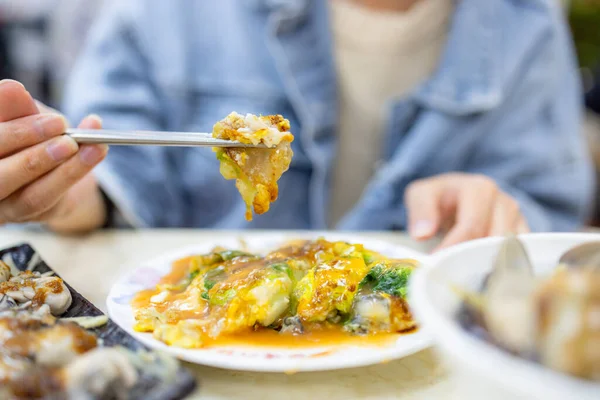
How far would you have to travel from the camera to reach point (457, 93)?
1743 millimetres

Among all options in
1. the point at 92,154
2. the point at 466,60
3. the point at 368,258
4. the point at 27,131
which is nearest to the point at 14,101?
the point at 27,131

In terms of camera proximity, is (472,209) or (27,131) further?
(472,209)

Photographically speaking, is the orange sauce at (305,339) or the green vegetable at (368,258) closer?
the orange sauce at (305,339)

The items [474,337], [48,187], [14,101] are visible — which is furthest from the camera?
[48,187]

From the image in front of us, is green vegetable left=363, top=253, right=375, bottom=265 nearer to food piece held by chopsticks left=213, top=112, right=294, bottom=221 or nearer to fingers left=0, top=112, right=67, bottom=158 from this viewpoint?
food piece held by chopsticks left=213, top=112, right=294, bottom=221

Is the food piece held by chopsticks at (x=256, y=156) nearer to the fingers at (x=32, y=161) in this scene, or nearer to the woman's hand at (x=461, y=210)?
the fingers at (x=32, y=161)

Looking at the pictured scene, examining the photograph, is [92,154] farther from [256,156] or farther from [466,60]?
[466,60]

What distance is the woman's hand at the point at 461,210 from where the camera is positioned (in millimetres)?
1146

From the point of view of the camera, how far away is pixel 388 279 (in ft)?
2.68

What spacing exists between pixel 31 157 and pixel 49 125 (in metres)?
0.07

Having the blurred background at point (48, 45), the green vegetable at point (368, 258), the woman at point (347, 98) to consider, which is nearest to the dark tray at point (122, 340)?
the green vegetable at point (368, 258)

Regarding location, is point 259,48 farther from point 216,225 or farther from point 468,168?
point 468,168

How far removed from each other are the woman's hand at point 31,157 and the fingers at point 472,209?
0.76 meters

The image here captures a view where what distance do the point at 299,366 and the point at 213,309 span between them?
22cm
